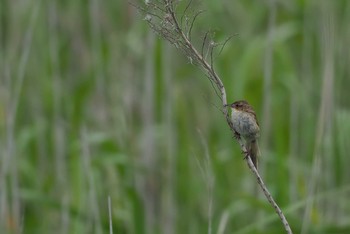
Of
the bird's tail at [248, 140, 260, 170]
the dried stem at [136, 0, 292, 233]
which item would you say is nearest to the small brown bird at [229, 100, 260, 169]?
the bird's tail at [248, 140, 260, 170]

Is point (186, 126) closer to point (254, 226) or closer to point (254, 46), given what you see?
point (254, 46)

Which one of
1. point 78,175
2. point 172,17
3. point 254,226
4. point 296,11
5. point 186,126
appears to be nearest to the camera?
point 172,17

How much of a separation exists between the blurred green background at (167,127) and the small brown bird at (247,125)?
3.91ft

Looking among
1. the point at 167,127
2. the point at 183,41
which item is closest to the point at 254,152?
the point at 183,41

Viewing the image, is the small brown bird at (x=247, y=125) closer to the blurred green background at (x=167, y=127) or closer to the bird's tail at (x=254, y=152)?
the bird's tail at (x=254, y=152)

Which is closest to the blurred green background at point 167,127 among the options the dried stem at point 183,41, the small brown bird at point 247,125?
the small brown bird at point 247,125

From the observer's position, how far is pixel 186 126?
13.9ft

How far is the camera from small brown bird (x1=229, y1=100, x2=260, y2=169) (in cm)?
207

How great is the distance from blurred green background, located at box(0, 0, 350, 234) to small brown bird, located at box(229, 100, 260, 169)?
1191 mm

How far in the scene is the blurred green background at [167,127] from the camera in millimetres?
3760

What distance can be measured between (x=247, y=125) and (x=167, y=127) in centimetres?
197

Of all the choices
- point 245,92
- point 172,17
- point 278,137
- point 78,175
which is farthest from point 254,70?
point 172,17

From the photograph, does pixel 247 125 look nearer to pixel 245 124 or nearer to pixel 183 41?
pixel 245 124

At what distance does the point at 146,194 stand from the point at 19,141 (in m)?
0.65
